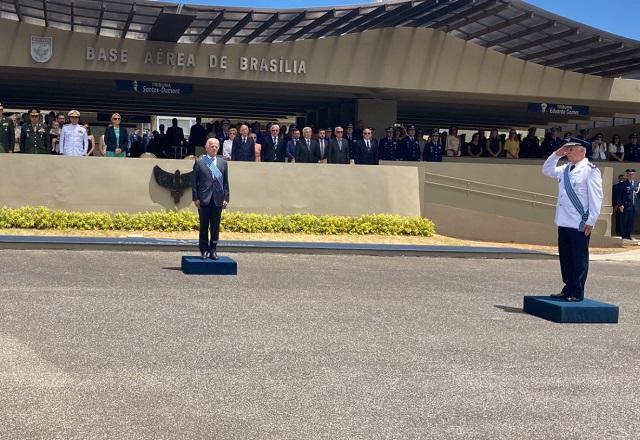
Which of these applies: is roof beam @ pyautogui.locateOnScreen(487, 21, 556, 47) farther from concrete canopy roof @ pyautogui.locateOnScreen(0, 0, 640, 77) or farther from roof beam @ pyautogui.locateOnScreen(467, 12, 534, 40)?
roof beam @ pyautogui.locateOnScreen(467, 12, 534, 40)

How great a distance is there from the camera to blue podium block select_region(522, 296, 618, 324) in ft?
32.3

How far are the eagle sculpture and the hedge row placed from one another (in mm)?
478

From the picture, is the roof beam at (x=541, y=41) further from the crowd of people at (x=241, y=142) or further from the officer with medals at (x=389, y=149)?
the officer with medals at (x=389, y=149)

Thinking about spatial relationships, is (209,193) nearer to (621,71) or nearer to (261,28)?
(261,28)

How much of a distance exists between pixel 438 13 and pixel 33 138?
11.5 metres

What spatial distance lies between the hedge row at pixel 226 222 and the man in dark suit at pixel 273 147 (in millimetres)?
1776

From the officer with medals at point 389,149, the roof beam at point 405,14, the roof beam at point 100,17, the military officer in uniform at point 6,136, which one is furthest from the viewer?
the officer with medals at point 389,149

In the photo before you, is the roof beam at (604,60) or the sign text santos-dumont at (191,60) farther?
the roof beam at (604,60)

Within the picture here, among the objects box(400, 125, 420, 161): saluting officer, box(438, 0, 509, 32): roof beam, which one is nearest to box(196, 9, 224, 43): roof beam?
box(400, 125, 420, 161): saluting officer

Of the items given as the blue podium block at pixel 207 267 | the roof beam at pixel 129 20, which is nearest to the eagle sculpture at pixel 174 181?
the roof beam at pixel 129 20

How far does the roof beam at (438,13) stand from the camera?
2246cm

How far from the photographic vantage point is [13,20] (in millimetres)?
23172

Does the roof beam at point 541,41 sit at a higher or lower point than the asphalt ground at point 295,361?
higher

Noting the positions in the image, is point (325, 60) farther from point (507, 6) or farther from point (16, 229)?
point (16, 229)
